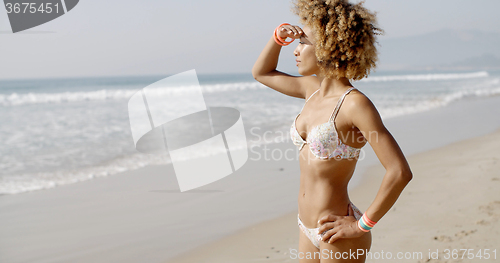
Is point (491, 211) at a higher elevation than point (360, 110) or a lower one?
lower

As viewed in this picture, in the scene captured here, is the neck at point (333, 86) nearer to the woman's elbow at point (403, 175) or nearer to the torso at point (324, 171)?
the torso at point (324, 171)

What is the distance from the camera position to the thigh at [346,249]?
1.83m

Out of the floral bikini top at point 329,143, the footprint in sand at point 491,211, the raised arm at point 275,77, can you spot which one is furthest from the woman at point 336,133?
the footprint in sand at point 491,211

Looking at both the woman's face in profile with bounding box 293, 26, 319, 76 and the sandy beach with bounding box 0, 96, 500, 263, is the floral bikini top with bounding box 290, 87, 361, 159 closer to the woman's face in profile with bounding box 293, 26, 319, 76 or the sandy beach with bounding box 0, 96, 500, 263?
the woman's face in profile with bounding box 293, 26, 319, 76

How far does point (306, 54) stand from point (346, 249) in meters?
0.98

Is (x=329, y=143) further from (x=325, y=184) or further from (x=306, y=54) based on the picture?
(x=306, y=54)

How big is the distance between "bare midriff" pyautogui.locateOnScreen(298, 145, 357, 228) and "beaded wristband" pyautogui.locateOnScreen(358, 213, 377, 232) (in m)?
0.14

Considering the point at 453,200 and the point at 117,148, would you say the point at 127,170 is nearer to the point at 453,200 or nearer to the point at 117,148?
the point at 117,148

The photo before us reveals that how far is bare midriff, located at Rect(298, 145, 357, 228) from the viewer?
184 centimetres

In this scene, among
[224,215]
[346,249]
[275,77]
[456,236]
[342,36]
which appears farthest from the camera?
[224,215]

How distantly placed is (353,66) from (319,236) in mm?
858

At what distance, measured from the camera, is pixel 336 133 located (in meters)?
1.75

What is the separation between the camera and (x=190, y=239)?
4441 millimetres

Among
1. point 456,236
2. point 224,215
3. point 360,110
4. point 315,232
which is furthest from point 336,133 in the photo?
point 224,215
